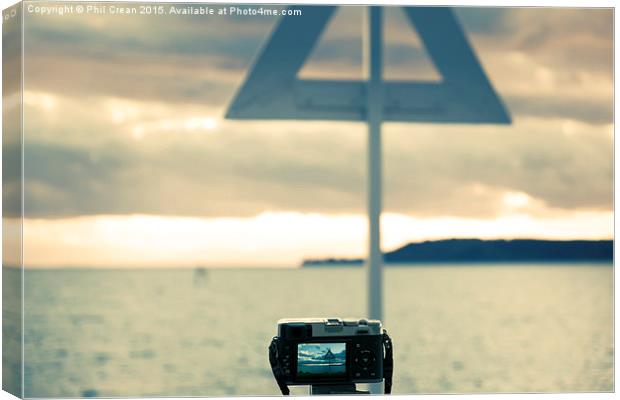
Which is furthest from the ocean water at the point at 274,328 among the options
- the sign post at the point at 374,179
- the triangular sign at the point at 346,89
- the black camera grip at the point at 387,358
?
the triangular sign at the point at 346,89

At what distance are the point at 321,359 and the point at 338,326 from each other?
4.7 inches

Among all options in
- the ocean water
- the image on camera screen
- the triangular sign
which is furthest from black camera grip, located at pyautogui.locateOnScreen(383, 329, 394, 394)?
the triangular sign

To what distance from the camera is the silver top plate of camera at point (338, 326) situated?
372cm

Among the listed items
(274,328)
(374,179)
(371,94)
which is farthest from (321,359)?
(274,328)

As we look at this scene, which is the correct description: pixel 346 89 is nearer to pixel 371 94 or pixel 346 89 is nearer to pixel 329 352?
pixel 371 94

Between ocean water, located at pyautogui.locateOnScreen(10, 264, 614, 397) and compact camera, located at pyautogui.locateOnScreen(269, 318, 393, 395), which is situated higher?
compact camera, located at pyautogui.locateOnScreen(269, 318, 393, 395)

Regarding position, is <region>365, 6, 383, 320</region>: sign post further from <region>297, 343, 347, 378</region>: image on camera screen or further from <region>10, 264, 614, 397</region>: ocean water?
<region>297, 343, 347, 378</region>: image on camera screen

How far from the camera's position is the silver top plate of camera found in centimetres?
372

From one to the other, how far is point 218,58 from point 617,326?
18972mm

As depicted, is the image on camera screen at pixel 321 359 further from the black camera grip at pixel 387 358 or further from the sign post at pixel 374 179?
the sign post at pixel 374 179

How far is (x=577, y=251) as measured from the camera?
8930mm

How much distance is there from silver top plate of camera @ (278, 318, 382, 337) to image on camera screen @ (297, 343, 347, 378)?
38 mm

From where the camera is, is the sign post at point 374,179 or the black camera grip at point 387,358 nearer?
the black camera grip at point 387,358

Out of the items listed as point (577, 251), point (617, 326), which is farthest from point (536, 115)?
point (617, 326)
